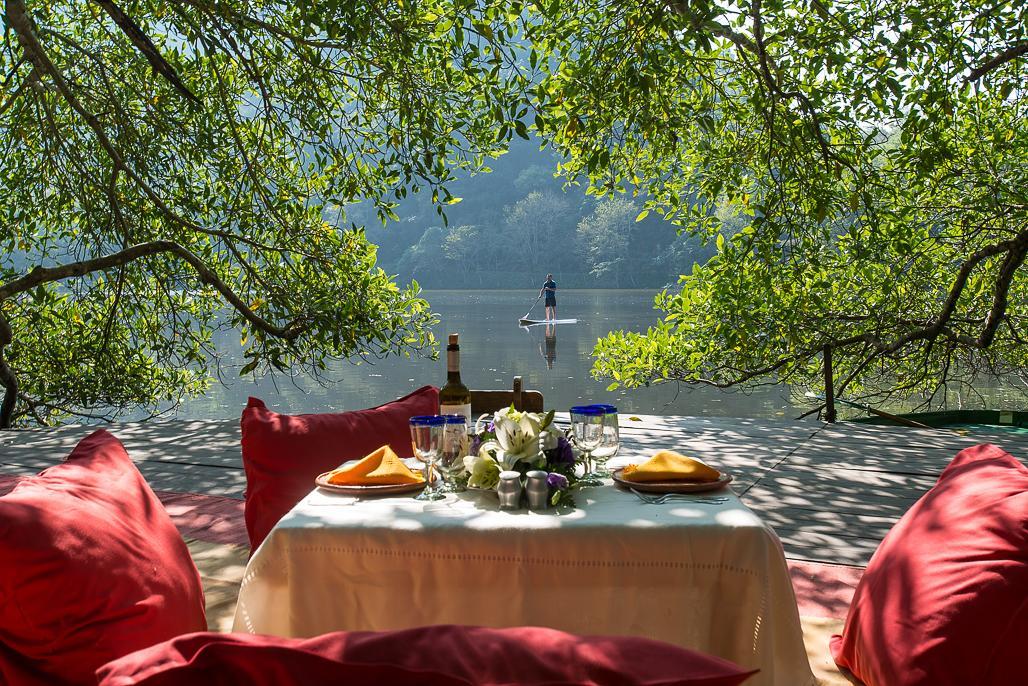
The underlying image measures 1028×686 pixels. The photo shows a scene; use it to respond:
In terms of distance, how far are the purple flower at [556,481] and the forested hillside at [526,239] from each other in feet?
220

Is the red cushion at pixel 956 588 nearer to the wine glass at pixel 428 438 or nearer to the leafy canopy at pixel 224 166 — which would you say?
the wine glass at pixel 428 438

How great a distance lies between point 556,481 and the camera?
192cm

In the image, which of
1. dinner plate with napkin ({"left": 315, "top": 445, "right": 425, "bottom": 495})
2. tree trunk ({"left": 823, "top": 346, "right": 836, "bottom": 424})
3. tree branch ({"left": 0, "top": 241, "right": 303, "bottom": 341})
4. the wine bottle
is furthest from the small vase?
tree trunk ({"left": 823, "top": 346, "right": 836, "bottom": 424})

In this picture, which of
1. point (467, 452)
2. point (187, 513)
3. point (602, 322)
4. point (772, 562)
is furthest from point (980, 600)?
point (602, 322)

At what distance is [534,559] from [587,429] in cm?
46

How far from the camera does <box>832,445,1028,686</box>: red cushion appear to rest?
1.52m

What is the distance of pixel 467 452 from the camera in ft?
6.91

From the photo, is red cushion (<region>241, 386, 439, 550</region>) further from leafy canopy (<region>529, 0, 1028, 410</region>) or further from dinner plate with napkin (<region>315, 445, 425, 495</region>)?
leafy canopy (<region>529, 0, 1028, 410</region>)

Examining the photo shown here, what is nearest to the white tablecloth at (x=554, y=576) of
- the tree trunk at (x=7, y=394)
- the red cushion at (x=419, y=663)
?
the red cushion at (x=419, y=663)

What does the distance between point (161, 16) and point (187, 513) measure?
3739mm

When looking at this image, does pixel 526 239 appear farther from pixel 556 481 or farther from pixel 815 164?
pixel 556 481

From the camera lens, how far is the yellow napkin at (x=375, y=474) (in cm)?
212

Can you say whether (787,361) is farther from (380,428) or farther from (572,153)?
(380,428)

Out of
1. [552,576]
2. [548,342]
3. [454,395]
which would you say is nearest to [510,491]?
[552,576]
